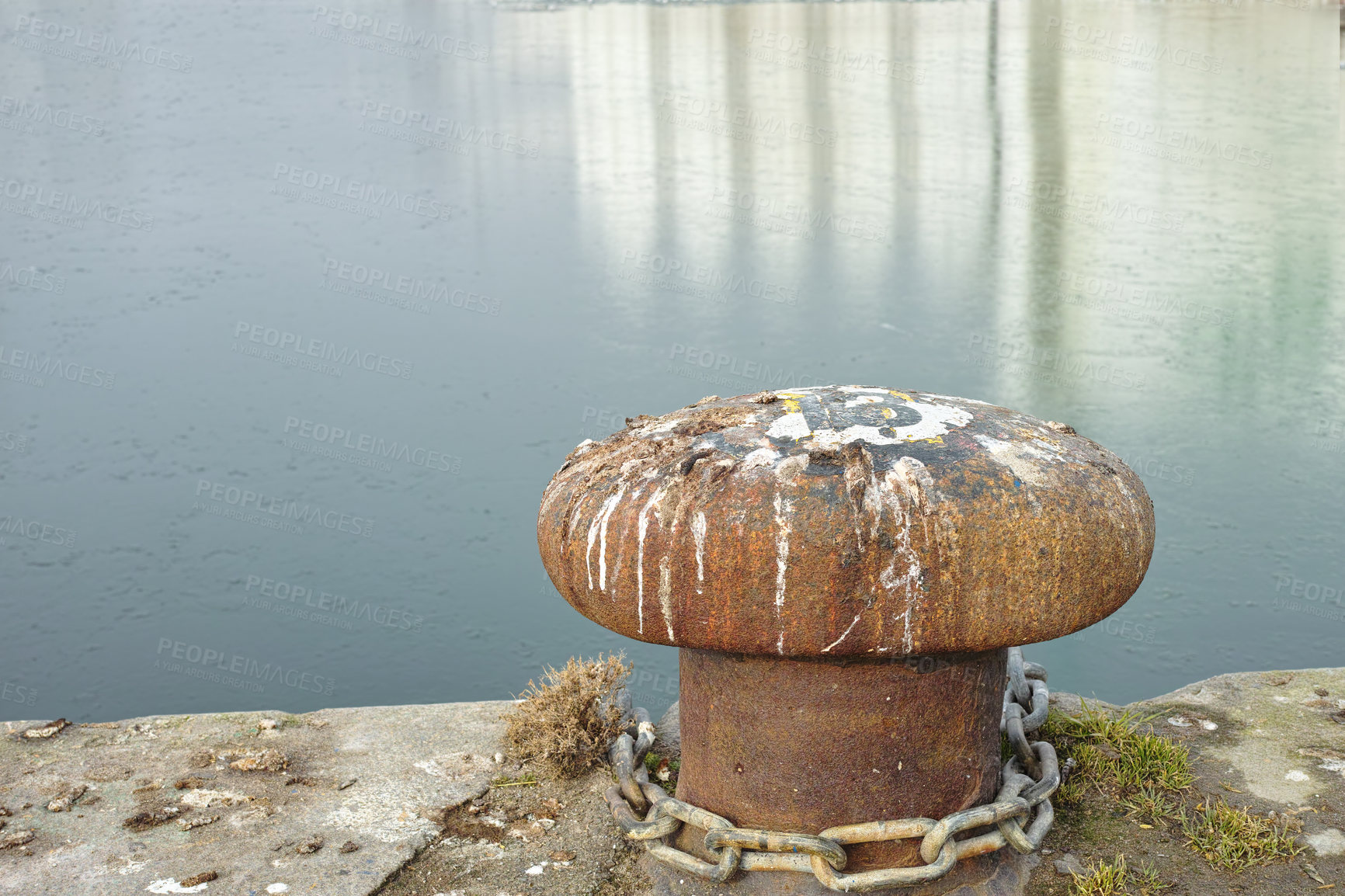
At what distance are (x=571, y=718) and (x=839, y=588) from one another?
1.39 metres

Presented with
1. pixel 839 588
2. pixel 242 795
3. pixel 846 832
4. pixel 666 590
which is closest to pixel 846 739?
pixel 846 832

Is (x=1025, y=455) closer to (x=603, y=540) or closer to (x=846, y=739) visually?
(x=846, y=739)

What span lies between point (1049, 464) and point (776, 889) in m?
1.30

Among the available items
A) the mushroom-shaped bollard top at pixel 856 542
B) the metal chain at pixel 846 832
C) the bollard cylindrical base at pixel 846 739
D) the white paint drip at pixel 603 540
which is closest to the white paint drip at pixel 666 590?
the mushroom-shaped bollard top at pixel 856 542

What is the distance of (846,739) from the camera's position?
3135mm

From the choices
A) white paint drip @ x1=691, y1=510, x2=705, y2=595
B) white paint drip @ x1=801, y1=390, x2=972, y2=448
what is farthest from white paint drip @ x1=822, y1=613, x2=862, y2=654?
white paint drip @ x1=801, y1=390, x2=972, y2=448

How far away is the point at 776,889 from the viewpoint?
3.15 metres

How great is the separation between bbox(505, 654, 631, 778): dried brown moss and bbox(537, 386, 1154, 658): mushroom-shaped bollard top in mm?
864

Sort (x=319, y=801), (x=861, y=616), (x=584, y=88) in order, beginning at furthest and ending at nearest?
(x=584, y=88)
(x=319, y=801)
(x=861, y=616)

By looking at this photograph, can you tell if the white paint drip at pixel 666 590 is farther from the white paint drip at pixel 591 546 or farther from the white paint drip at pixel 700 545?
the white paint drip at pixel 591 546

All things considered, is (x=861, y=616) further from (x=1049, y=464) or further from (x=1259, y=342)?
(x=1259, y=342)

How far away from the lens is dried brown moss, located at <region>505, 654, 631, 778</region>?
3.86 metres

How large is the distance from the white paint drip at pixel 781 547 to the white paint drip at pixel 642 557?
313mm

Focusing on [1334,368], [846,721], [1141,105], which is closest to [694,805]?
[846,721]
